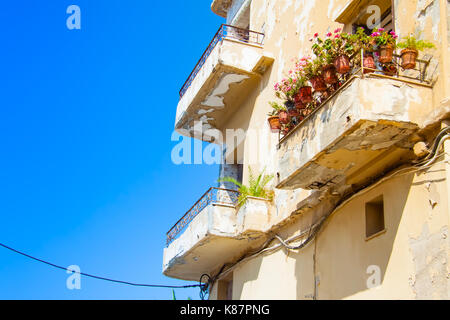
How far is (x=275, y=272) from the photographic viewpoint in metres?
11.6

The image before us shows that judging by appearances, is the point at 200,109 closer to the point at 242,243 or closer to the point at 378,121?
the point at 242,243

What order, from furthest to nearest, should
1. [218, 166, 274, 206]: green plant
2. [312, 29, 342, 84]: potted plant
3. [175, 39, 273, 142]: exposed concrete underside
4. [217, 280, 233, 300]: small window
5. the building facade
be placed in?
[217, 280, 233, 300]: small window, [175, 39, 273, 142]: exposed concrete underside, [218, 166, 274, 206]: green plant, [312, 29, 342, 84]: potted plant, the building facade

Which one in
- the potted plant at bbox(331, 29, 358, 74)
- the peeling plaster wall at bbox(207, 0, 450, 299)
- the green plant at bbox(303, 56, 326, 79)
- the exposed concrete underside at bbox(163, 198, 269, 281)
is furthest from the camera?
the exposed concrete underside at bbox(163, 198, 269, 281)

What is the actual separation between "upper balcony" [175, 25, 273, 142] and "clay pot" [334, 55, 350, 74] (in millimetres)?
4617

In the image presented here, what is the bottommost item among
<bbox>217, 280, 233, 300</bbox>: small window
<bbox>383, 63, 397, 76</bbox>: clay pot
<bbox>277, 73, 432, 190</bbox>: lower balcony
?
<bbox>217, 280, 233, 300</bbox>: small window

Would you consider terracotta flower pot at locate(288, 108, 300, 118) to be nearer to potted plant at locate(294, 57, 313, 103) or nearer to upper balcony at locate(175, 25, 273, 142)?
potted plant at locate(294, 57, 313, 103)

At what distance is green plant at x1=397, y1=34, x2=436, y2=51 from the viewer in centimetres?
821

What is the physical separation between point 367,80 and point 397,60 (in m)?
0.84

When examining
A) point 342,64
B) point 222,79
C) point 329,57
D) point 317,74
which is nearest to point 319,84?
point 317,74

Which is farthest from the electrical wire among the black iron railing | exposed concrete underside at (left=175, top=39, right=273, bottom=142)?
exposed concrete underside at (left=175, top=39, right=273, bottom=142)

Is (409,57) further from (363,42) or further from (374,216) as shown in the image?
(374,216)

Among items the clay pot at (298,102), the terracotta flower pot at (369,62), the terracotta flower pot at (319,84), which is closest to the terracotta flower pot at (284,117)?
the clay pot at (298,102)

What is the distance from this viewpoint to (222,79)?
14312 mm
